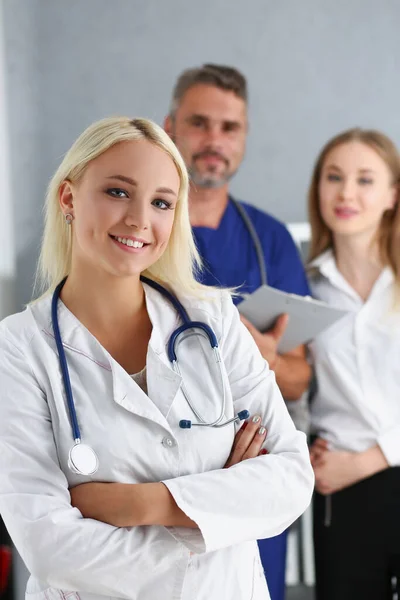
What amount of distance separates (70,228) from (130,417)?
315 mm

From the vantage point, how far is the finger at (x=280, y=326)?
1.68 meters

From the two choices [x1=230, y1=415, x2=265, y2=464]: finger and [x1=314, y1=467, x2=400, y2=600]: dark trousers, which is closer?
[x1=230, y1=415, x2=265, y2=464]: finger

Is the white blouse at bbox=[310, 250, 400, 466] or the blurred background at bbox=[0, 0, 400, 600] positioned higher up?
the blurred background at bbox=[0, 0, 400, 600]

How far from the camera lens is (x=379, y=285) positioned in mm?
1953

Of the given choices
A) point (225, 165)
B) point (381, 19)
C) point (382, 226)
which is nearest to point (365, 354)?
point (382, 226)

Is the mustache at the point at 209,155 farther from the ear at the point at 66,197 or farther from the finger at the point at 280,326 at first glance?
the ear at the point at 66,197

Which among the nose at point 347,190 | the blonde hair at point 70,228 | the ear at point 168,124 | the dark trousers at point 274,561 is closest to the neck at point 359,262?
the nose at point 347,190

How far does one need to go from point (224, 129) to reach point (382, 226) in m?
0.52

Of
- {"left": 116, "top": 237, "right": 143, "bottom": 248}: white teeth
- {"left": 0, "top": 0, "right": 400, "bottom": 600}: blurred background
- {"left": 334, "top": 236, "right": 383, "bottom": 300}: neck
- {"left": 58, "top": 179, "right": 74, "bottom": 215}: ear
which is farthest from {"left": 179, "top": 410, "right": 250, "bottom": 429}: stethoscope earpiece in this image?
{"left": 0, "top": 0, "right": 400, "bottom": 600}: blurred background

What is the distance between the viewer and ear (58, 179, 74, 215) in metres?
1.13

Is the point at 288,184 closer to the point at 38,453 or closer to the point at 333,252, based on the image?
the point at 333,252

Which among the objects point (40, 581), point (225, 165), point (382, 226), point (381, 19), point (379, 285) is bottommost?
point (40, 581)

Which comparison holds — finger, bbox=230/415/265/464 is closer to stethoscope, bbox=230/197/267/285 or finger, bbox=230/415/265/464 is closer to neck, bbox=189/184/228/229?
stethoscope, bbox=230/197/267/285

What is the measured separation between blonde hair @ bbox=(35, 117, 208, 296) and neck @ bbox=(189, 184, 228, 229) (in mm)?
641
